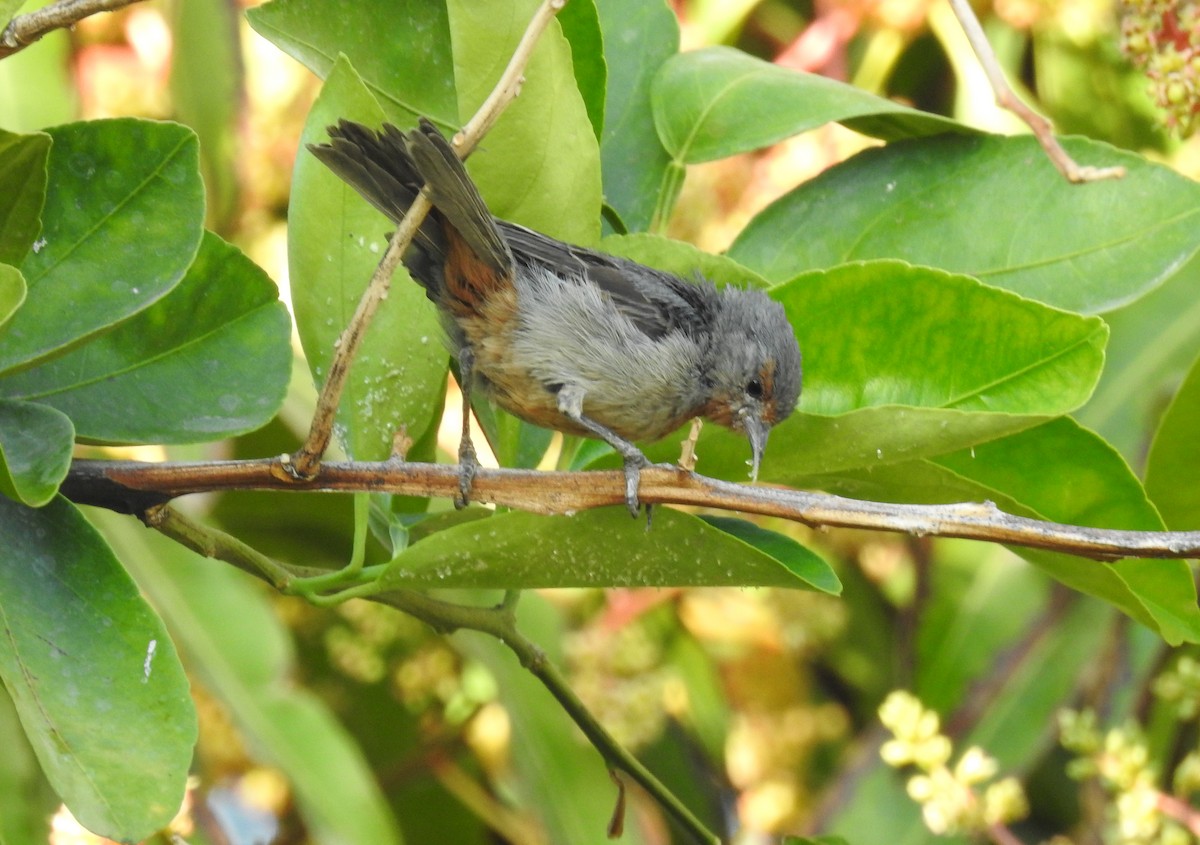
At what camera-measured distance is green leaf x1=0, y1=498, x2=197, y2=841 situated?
146 centimetres

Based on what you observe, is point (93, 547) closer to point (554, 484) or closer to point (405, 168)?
point (554, 484)

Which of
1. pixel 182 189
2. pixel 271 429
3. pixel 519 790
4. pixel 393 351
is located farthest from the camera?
pixel 271 429

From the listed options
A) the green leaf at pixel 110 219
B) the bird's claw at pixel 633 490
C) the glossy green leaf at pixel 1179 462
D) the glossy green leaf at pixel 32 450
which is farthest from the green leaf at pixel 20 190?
the glossy green leaf at pixel 1179 462

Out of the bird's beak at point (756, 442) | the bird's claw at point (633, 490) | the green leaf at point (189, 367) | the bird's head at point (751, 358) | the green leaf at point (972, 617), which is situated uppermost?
the green leaf at point (189, 367)

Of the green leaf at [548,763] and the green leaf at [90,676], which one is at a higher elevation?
the green leaf at [90,676]

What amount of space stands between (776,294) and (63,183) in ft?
3.04

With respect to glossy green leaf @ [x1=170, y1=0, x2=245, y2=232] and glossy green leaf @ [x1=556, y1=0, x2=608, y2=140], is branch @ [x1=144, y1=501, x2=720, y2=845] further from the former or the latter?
glossy green leaf @ [x1=170, y1=0, x2=245, y2=232]

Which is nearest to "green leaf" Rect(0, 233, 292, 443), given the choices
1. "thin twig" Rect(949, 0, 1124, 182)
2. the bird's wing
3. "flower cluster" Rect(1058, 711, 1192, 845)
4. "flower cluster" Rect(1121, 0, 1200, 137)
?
the bird's wing

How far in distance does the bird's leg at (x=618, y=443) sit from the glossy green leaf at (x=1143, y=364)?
142 cm

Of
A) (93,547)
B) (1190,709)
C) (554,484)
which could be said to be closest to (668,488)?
(554,484)

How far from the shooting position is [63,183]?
171 cm

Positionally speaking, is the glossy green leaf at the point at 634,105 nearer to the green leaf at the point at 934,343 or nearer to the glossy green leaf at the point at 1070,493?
the green leaf at the point at 934,343

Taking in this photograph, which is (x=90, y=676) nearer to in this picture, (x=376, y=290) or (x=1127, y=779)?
(x=376, y=290)

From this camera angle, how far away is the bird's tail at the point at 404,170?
186 centimetres
